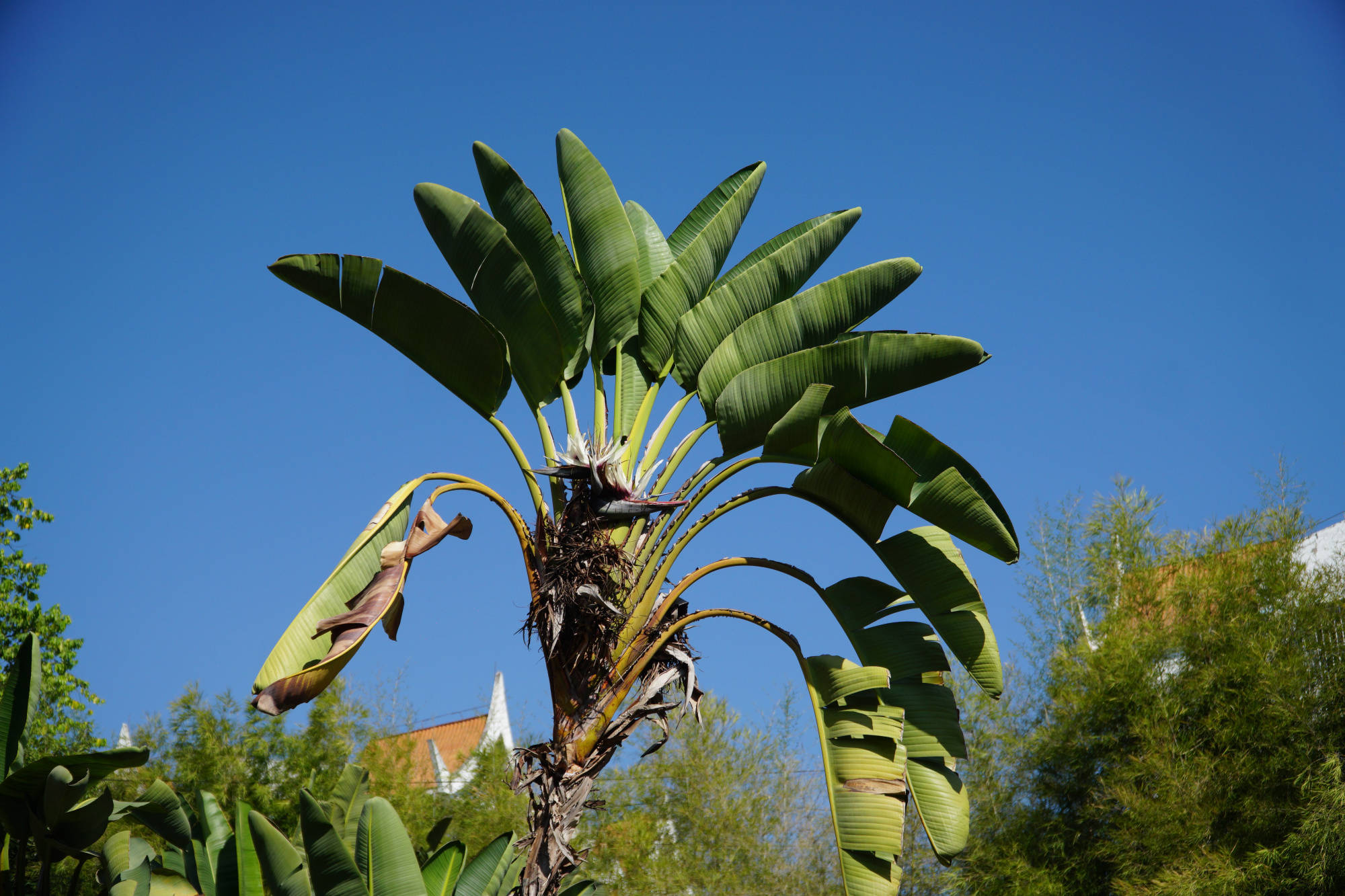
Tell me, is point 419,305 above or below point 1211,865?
above

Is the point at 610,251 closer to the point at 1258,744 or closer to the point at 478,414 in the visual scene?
the point at 478,414

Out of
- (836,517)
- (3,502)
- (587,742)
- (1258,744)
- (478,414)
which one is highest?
(3,502)

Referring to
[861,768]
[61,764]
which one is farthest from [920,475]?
[61,764]

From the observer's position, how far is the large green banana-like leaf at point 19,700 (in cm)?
469

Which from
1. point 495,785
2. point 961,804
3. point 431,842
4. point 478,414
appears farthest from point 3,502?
point 961,804

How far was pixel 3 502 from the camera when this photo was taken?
10.7m

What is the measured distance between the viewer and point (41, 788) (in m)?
4.46

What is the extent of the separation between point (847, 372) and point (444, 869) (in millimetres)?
2862

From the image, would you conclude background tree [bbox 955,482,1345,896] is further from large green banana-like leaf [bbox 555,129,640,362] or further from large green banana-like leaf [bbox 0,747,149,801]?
large green banana-like leaf [bbox 0,747,149,801]

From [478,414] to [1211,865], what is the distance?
5.24 metres

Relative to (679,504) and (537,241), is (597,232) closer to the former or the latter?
(537,241)

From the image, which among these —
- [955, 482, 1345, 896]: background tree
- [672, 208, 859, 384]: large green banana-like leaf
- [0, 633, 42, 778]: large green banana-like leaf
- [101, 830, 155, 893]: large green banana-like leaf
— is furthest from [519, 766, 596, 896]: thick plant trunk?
[955, 482, 1345, 896]: background tree

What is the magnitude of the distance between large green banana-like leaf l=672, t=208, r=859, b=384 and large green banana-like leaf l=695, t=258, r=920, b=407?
0.17 metres

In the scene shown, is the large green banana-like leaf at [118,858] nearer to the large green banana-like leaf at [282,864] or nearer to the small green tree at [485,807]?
the large green banana-like leaf at [282,864]
